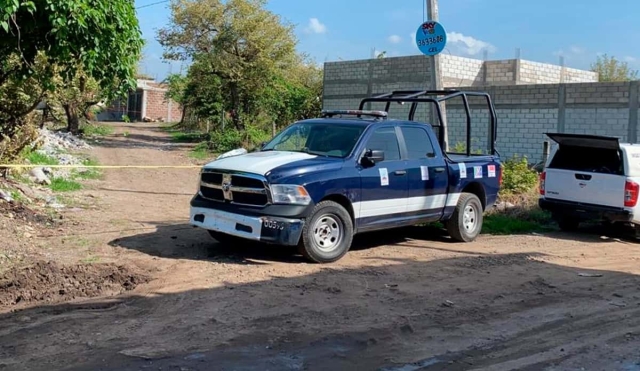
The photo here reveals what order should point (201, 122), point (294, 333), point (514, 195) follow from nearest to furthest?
point (294, 333)
point (514, 195)
point (201, 122)

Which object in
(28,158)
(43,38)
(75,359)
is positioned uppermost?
(43,38)

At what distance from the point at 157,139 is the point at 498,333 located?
105 feet

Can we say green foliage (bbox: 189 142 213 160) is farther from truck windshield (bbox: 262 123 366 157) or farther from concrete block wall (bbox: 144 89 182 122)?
concrete block wall (bbox: 144 89 182 122)

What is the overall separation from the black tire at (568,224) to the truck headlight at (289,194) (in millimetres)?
6660

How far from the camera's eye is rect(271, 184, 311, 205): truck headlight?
8.42m

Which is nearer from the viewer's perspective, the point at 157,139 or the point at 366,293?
the point at 366,293

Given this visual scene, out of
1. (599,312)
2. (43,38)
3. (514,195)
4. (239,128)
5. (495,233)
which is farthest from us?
(239,128)

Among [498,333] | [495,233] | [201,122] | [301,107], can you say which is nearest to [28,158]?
[495,233]

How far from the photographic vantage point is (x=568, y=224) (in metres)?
13.1

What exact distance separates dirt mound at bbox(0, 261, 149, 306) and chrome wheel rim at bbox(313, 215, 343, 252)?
229 centimetres

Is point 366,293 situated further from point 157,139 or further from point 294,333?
point 157,139

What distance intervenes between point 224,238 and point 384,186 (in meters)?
2.42

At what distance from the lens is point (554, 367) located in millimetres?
5363

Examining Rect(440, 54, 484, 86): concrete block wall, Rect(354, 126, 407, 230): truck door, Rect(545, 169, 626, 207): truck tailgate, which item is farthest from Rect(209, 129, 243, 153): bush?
Rect(354, 126, 407, 230): truck door
